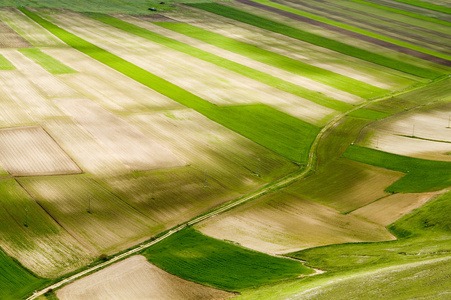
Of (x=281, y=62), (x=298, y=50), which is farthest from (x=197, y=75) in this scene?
(x=298, y=50)

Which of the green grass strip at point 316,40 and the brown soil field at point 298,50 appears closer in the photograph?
the brown soil field at point 298,50

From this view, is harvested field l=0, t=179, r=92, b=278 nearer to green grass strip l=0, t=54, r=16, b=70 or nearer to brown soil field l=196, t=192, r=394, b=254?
brown soil field l=196, t=192, r=394, b=254

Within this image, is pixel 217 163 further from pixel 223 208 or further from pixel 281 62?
pixel 281 62

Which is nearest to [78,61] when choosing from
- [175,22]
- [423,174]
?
[175,22]

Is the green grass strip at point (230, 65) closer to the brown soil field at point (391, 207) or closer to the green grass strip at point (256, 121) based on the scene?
the green grass strip at point (256, 121)

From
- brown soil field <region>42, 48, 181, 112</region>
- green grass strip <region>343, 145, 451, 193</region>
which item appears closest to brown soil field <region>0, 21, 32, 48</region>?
brown soil field <region>42, 48, 181, 112</region>

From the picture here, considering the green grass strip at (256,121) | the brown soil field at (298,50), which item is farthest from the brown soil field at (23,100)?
the brown soil field at (298,50)
